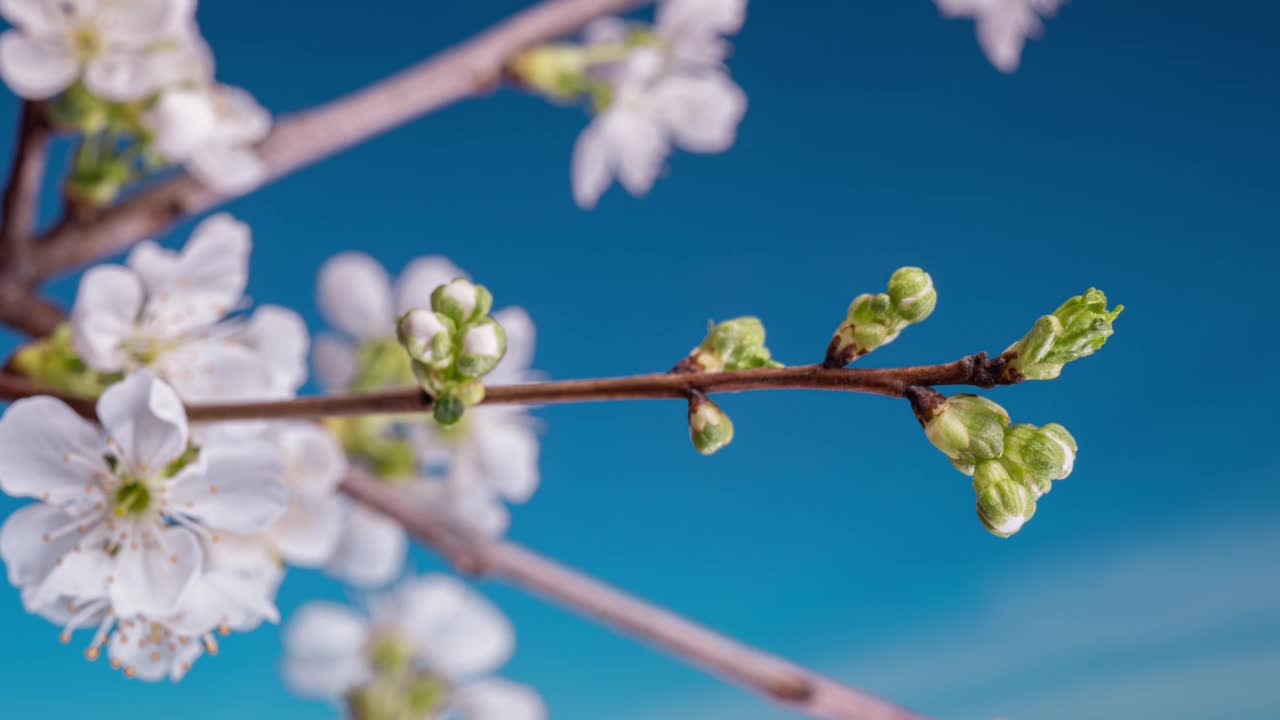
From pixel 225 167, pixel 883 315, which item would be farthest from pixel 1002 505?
pixel 225 167

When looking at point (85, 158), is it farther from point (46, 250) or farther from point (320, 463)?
point (320, 463)

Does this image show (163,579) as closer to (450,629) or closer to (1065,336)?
(1065,336)

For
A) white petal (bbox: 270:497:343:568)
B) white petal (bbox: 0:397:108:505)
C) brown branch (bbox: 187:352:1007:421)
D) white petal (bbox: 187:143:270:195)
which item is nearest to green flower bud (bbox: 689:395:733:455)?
brown branch (bbox: 187:352:1007:421)

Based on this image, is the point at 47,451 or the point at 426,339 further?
the point at 47,451

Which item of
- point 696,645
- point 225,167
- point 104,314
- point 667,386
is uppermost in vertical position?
point 225,167

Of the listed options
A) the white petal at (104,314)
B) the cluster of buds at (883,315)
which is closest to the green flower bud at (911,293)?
the cluster of buds at (883,315)

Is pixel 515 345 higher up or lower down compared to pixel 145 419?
higher up

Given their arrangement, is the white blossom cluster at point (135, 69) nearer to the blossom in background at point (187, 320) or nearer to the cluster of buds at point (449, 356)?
the blossom in background at point (187, 320)
